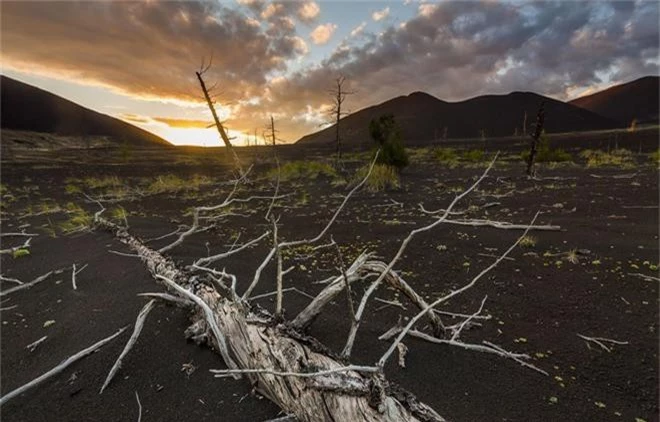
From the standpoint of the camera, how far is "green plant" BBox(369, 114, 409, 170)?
16.3 m

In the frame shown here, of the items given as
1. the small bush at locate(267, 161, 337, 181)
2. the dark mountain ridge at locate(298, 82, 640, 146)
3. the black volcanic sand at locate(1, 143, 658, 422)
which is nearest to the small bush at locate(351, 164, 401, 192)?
the small bush at locate(267, 161, 337, 181)

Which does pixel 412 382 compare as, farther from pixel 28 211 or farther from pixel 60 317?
pixel 28 211

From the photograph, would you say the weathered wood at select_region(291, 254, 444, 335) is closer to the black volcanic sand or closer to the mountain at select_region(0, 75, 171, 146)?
the black volcanic sand

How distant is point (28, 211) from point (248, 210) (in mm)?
6948

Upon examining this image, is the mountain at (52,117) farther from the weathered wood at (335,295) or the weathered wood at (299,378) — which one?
the weathered wood at (299,378)

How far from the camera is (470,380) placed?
2.73 m

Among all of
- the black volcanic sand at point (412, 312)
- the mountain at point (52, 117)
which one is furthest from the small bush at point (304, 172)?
the mountain at point (52, 117)

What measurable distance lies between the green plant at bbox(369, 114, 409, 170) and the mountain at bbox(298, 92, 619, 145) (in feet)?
267

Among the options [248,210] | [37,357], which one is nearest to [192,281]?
[37,357]

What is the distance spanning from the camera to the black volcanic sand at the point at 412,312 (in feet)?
8.26

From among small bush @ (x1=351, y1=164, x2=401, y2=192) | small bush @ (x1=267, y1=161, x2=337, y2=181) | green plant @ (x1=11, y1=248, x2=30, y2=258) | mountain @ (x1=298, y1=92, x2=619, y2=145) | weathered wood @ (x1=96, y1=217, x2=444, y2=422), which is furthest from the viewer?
mountain @ (x1=298, y1=92, x2=619, y2=145)

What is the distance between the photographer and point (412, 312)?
3.86 metres

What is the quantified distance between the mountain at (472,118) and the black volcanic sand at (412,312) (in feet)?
306

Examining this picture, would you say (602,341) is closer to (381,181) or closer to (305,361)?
(305,361)
